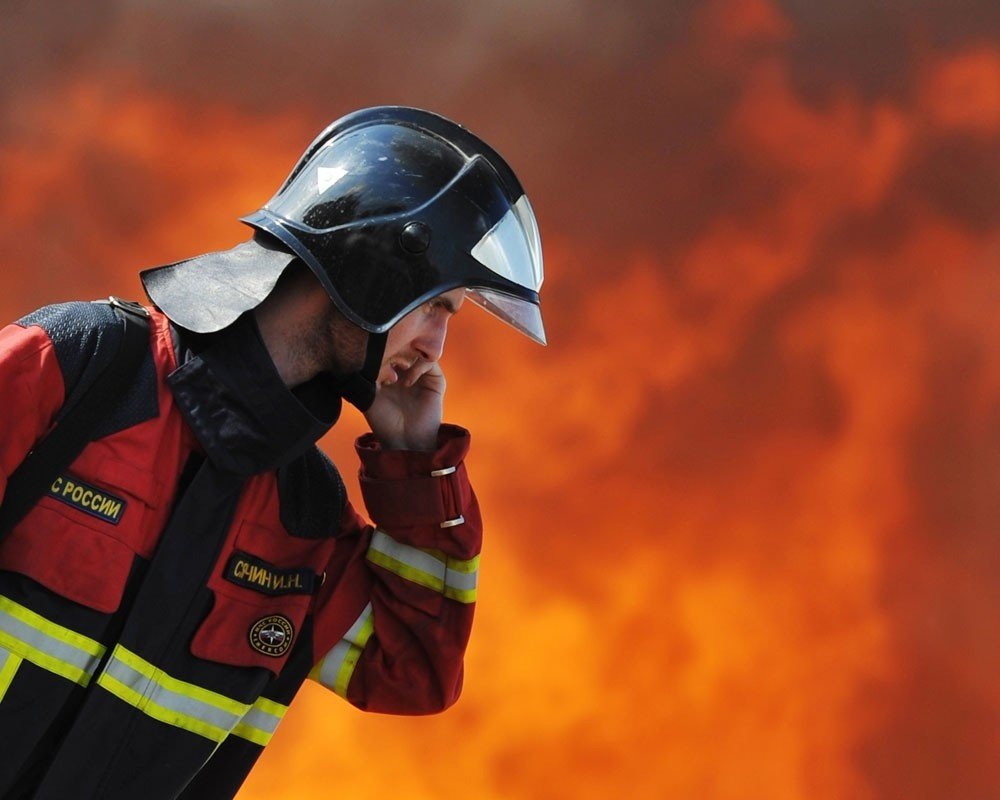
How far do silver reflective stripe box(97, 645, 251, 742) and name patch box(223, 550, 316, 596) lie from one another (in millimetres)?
211

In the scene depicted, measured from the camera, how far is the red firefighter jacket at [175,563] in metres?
2.18

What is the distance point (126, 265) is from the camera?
492 cm

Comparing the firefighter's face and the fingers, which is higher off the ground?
the firefighter's face

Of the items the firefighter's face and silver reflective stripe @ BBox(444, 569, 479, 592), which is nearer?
the firefighter's face

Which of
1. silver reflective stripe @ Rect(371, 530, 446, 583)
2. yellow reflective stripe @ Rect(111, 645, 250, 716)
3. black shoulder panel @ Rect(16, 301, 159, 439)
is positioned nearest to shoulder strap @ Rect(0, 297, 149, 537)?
black shoulder panel @ Rect(16, 301, 159, 439)

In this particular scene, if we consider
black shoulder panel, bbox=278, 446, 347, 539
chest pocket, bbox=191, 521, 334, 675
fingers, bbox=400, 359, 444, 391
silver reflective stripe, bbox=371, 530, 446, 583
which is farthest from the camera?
silver reflective stripe, bbox=371, 530, 446, 583

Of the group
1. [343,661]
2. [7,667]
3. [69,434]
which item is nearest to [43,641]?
[7,667]

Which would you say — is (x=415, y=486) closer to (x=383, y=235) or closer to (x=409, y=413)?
(x=409, y=413)

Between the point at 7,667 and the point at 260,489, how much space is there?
21.7 inches

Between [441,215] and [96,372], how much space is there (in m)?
0.71

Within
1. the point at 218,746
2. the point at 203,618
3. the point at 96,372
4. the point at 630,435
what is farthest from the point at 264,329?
the point at 630,435

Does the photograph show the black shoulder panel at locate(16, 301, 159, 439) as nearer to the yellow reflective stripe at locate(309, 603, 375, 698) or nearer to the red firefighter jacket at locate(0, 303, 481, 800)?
the red firefighter jacket at locate(0, 303, 481, 800)

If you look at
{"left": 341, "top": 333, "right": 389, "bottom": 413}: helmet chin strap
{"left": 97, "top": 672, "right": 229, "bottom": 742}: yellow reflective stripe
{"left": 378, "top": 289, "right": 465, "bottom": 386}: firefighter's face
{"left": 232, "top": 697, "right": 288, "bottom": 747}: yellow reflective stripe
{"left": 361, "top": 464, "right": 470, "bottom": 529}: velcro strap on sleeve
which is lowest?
{"left": 232, "top": 697, "right": 288, "bottom": 747}: yellow reflective stripe

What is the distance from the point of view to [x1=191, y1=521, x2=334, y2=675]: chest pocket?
2406mm
